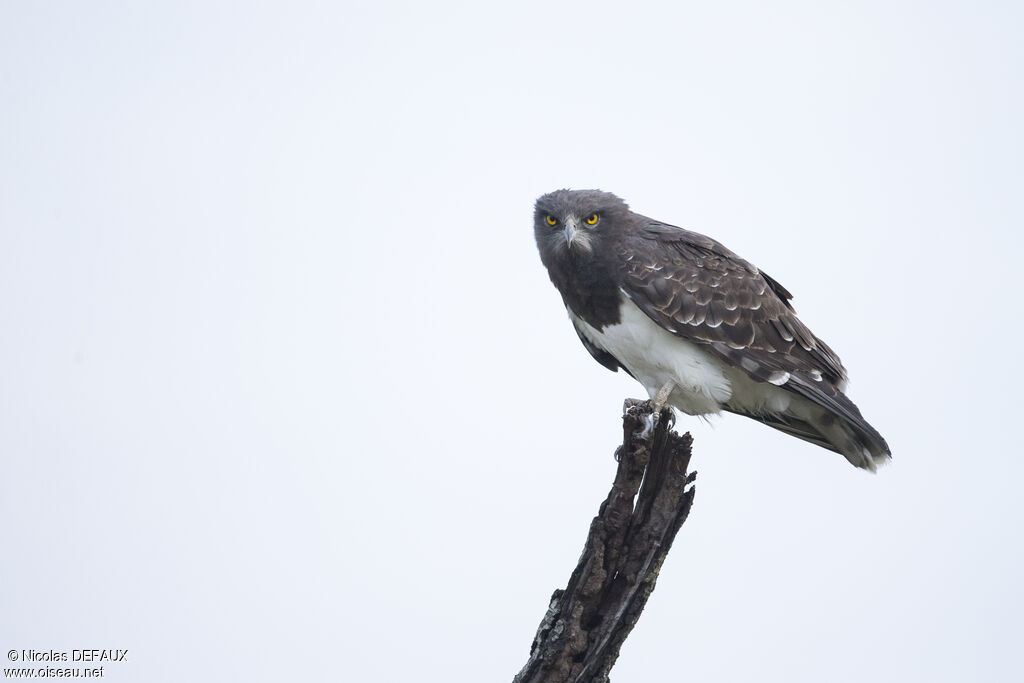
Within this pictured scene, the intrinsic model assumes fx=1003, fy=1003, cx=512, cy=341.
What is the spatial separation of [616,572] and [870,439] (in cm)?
341

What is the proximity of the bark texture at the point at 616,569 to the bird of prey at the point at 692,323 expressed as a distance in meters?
1.89

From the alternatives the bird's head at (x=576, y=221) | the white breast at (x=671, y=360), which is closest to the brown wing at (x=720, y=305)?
the white breast at (x=671, y=360)

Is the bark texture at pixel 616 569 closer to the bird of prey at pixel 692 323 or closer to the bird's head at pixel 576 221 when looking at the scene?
the bird of prey at pixel 692 323

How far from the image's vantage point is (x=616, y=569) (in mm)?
6688

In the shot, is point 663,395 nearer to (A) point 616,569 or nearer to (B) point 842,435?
(B) point 842,435

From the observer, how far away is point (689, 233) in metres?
9.55

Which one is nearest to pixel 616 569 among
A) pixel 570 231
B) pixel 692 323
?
pixel 692 323

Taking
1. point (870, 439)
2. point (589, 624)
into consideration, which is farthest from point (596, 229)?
point (589, 624)

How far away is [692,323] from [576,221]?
1444mm

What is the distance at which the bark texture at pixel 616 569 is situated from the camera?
663 cm

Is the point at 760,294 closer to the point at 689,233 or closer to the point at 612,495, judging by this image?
the point at 689,233

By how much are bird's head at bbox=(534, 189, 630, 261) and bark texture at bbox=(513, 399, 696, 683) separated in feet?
9.11

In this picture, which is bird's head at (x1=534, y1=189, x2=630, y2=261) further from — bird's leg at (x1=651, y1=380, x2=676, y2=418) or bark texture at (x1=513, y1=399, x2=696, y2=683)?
bark texture at (x1=513, y1=399, x2=696, y2=683)

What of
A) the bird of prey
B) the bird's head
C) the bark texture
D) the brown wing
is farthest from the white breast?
the bark texture
